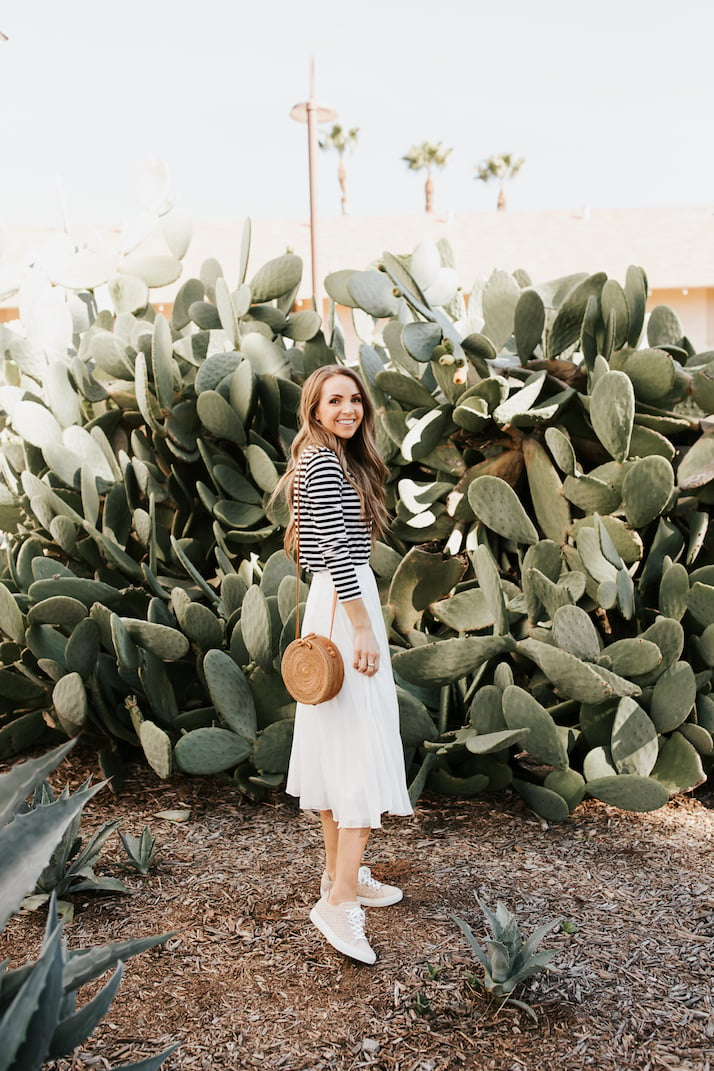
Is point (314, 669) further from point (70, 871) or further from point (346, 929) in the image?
point (70, 871)

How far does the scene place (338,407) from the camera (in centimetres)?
241

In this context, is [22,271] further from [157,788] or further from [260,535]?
[157,788]

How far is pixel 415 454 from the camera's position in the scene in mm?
3463

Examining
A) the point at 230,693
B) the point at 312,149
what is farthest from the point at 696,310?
the point at 230,693

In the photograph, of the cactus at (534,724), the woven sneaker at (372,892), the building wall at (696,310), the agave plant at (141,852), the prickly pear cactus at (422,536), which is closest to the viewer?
the woven sneaker at (372,892)

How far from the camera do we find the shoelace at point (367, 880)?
257cm

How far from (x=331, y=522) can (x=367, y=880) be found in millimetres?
1014

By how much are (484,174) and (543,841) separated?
37400 mm

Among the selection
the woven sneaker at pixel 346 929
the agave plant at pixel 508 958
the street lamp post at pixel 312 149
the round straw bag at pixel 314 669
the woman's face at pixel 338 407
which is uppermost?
the street lamp post at pixel 312 149

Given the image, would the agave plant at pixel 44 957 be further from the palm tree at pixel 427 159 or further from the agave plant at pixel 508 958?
the palm tree at pixel 427 159

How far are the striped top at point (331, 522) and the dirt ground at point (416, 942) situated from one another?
89 cm

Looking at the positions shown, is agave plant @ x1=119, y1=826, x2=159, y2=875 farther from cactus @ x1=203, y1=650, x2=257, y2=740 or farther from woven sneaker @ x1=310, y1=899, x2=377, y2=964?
woven sneaker @ x1=310, y1=899, x2=377, y2=964

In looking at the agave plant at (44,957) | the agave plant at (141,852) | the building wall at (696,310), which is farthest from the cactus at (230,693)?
the building wall at (696,310)

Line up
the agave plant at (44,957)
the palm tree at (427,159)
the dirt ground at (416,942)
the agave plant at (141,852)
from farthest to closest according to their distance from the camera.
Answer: the palm tree at (427,159) < the agave plant at (141,852) < the dirt ground at (416,942) < the agave plant at (44,957)
